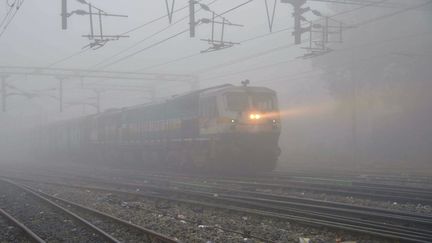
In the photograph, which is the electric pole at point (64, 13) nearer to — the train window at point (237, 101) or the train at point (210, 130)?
the train at point (210, 130)

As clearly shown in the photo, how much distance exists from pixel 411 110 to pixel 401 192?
2054 cm

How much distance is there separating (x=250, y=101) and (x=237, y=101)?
642 mm

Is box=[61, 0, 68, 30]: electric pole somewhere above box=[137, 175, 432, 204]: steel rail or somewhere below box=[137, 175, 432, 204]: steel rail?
above

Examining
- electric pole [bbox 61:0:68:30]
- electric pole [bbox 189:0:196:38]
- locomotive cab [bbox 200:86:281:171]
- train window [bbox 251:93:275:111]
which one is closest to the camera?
electric pole [bbox 61:0:68:30]

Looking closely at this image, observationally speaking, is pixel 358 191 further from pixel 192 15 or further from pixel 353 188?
pixel 192 15

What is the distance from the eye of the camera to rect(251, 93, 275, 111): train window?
19.4m

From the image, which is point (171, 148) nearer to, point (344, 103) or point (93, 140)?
point (93, 140)

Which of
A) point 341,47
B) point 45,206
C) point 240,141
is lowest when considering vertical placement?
point 45,206

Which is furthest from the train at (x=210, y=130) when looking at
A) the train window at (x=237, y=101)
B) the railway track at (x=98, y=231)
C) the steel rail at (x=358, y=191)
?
the railway track at (x=98, y=231)

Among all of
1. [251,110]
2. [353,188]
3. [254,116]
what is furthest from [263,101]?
[353,188]

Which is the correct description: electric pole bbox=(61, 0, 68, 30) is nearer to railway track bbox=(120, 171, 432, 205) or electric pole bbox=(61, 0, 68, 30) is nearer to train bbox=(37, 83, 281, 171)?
train bbox=(37, 83, 281, 171)

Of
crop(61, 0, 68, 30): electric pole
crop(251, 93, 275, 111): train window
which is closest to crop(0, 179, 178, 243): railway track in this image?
crop(61, 0, 68, 30): electric pole

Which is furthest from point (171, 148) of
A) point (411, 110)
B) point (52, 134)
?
point (52, 134)

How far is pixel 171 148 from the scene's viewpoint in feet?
73.2
